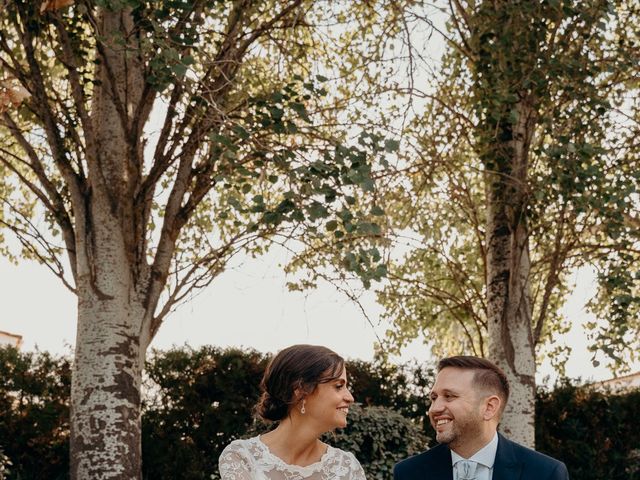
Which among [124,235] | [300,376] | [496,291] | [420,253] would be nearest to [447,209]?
[420,253]

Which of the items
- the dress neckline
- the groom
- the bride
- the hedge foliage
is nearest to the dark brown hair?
the bride

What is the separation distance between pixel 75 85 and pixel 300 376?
4441mm

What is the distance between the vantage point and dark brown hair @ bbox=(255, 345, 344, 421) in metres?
4.36

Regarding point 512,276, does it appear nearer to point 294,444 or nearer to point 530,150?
point 530,150

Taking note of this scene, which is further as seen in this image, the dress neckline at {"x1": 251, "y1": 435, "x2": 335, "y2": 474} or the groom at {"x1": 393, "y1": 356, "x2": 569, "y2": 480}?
the dress neckline at {"x1": 251, "y1": 435, "x2": 335, "y2": 474}

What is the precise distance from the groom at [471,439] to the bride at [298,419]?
396 mm

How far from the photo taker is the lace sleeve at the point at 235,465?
4.33 metres

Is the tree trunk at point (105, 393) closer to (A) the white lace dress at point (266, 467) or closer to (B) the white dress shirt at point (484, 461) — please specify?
(A) the white lace dress at point (266, 467)

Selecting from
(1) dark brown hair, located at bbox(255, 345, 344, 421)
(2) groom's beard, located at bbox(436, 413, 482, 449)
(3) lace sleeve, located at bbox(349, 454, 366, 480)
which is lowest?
(3) lace sleeve, located at bbox(349, 454, 366, 480)

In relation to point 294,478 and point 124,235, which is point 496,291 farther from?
point 294,478

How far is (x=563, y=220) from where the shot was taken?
859 centimetres

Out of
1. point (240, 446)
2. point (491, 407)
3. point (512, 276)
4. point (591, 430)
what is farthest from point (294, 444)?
point (591, 430)

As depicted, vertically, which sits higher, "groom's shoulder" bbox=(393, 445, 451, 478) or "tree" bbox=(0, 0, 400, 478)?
"tree" bbox=(0, 0, 400, 478)

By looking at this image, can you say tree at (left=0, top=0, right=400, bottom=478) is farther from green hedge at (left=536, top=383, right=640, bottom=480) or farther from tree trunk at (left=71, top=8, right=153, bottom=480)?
green hedge at (left=536, top=383, right=640, bottom=480)
